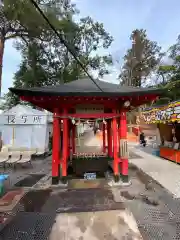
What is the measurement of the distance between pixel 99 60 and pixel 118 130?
794 inches

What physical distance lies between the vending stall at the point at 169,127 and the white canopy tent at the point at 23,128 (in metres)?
7.06

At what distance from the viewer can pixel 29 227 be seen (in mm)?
3439

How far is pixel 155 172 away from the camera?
748 centimetres

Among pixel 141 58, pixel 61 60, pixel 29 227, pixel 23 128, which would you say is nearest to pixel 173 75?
pixel 141 58

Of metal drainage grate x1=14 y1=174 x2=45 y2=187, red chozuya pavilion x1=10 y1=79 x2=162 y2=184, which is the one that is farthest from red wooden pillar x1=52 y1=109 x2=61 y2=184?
metal drainage grate x1=14 y1=174 x2=45 y2=187

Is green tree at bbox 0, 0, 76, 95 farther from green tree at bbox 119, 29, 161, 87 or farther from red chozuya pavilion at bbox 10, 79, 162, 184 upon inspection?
green tree at bbox 119, 29, 161, 87

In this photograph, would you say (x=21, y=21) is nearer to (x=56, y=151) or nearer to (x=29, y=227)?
(x=56, y=151)

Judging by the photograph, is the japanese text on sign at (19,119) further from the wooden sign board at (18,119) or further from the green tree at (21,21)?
the green tree at (21,21)

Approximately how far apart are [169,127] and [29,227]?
399 inches

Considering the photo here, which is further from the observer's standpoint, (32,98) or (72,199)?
(32,98)

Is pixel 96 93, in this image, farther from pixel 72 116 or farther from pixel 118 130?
pixel 118 130

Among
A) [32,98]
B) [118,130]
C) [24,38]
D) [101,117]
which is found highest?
[24,38]

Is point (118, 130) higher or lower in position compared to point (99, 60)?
lower

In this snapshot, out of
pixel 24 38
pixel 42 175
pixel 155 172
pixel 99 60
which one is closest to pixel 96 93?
pixel 42 175
